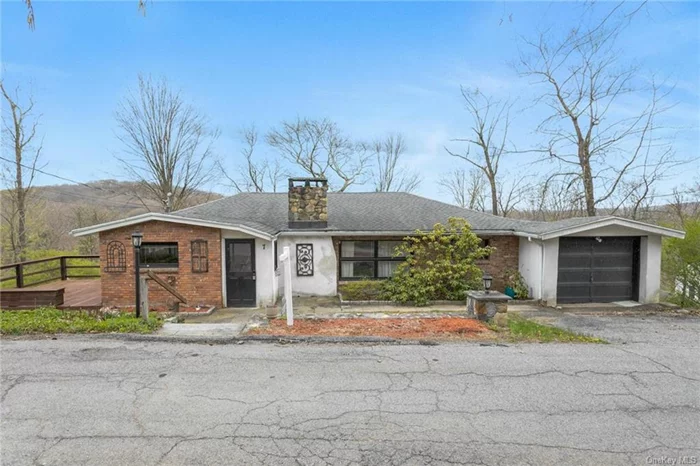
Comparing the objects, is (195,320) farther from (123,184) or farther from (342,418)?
(123,184)

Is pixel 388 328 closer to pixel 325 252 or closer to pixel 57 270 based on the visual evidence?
pixel 325 252

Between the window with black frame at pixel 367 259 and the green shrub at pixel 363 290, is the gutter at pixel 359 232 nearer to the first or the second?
the window with black frame at pixel 367 259

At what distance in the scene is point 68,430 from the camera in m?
3.60

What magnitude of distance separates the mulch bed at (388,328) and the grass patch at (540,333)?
0.46 m

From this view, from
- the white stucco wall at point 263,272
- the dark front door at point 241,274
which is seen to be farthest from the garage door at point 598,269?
the dark front door at point 241,274

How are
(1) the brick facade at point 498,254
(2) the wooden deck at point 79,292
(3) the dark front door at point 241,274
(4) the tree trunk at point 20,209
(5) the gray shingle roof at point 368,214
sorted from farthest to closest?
(4) the tree trunk at point 20,209 < (1) the brick facade at point 498,254 < (5) the gray shingle roof at point 368,214 < (3) the dark front door at point 241,274 < (2) the wooden deck at point 79,292

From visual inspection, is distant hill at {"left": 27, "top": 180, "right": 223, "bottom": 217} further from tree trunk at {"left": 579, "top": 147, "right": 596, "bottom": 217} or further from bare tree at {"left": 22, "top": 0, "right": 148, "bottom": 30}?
tree trunk at {"left": 579, "top": 147, "right": 596, "bottom": 217}

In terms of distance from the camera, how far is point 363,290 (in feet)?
37.6

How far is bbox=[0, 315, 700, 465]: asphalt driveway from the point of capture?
A: 3.28 m

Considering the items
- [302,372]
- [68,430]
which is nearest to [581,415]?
[302,372]

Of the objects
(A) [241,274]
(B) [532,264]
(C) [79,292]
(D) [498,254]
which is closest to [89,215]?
(C) [79,292]

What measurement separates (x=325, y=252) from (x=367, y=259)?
1.52m

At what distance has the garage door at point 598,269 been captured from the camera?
36.6ft

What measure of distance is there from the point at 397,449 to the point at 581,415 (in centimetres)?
226
